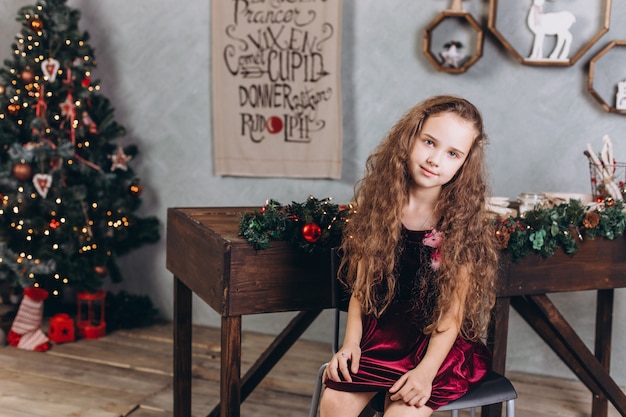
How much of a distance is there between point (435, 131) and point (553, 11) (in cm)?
158

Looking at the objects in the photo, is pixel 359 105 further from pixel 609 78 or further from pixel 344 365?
pixel 344 365

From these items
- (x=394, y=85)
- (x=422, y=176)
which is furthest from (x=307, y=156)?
(x=422, y=176)

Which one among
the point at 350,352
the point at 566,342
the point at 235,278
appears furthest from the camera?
the point at 566,342

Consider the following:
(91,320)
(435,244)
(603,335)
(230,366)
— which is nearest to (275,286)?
(230,366)

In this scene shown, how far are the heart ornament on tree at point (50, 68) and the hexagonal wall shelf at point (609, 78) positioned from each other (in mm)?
2279

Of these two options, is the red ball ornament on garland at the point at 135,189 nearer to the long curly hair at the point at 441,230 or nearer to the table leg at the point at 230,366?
the table leg at the point at 230,366

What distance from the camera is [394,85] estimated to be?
3.24m

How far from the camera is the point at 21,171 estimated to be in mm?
3166

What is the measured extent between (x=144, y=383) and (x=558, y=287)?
162cm

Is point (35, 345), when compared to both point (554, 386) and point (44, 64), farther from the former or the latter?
point (554, 386)

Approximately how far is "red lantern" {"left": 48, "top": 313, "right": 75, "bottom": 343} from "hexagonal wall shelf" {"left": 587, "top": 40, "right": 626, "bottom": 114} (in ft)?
8.12

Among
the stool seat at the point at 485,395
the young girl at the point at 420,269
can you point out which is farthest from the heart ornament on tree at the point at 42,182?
the stool seat at the point at 485,395

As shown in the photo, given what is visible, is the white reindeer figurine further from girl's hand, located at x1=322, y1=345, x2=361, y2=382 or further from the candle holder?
girl's hand, located at x1=322, y1=345, x2=361, y2=382

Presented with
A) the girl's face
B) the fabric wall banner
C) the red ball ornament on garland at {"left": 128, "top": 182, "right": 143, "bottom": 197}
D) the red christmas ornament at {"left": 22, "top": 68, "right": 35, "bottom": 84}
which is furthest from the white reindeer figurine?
the red christmas ornament at {"left": 22, "top": 68, "right": 35, "bottom": 84}
